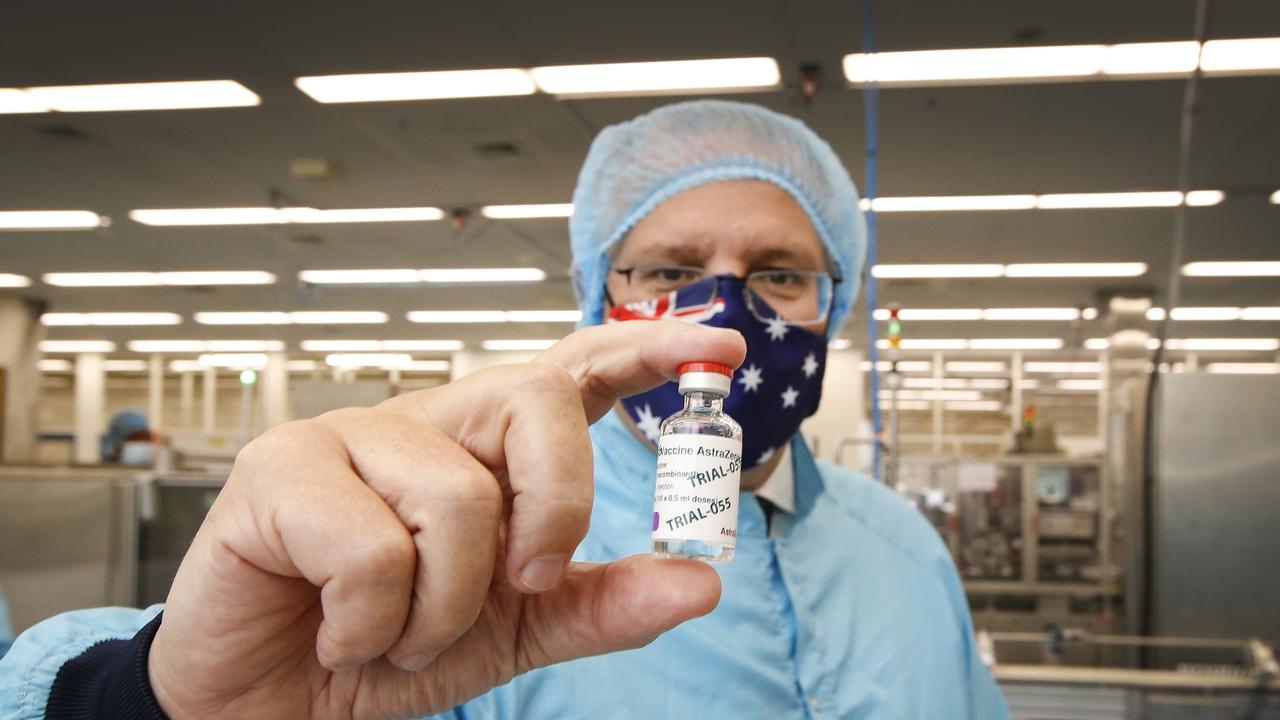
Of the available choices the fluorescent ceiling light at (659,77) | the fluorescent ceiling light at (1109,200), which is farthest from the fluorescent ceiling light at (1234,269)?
the fluorescent ceiling light at (659,77)

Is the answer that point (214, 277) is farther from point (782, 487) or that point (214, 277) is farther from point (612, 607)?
point (612, 607)

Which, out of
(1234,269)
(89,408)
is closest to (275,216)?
(89,408)

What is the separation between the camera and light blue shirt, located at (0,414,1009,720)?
1.03m

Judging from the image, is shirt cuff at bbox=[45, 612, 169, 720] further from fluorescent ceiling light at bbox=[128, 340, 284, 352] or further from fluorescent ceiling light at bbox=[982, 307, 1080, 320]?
fluorescent ceiling light at bbox=[982, 307, 1080, 320]

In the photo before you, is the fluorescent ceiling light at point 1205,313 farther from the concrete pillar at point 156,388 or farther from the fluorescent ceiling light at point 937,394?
the concrete pillar at point 156,388

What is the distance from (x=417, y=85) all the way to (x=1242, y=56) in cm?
411

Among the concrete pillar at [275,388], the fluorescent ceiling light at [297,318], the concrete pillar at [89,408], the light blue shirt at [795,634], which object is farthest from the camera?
the fluorescent ceiling light at [297,318]

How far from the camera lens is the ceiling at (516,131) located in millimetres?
3902

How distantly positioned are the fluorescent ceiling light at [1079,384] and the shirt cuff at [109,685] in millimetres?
14427

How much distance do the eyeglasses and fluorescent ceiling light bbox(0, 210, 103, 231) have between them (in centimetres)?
259

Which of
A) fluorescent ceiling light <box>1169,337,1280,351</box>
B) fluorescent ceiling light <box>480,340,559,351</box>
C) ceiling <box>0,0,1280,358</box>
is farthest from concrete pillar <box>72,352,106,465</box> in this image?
fluorescent ceiling light <box>1169,337,1280,351</box>

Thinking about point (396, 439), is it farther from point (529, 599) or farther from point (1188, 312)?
point (1188, 312)

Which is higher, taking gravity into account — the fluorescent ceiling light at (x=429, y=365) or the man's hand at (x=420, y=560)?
the fluorescent ceiling light at (x=429, y=365)

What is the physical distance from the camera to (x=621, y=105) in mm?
4840
